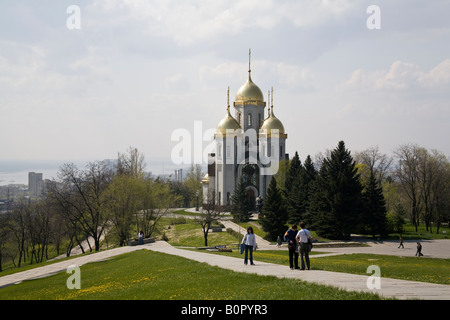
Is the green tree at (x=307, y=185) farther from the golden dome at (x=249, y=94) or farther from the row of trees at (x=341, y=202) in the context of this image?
the golden dome at (x=249, y=94)

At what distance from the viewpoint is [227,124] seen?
198 ft

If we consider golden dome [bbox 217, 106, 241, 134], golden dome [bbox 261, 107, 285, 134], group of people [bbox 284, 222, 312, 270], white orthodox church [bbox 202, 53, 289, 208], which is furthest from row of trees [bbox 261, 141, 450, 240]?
group of people [bbox 284, 222, 312, 270]

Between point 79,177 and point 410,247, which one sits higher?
point 79,177

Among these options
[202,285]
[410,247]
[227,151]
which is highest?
[227,151]

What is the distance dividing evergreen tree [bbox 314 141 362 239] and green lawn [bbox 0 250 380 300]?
870 inches

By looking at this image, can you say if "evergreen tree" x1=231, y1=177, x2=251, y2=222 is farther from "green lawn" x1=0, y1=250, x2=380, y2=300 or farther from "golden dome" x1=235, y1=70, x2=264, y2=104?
"green lawn" x1=0, y1=250, x2=380, y2=300

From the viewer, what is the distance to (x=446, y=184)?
50781mm

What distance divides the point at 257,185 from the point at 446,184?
2579 centimetres

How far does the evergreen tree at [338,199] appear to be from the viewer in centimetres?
3534

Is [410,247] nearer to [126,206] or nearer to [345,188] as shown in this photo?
[345,188]

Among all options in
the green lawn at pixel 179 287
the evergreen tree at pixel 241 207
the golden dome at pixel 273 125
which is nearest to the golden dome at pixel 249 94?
the golden dome at pixel 273 125
